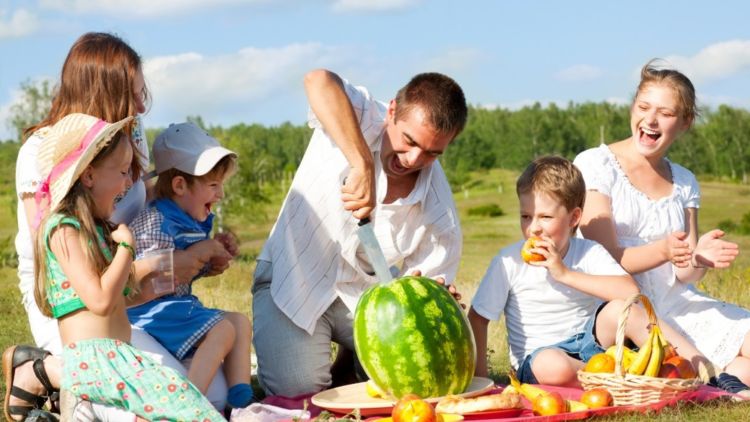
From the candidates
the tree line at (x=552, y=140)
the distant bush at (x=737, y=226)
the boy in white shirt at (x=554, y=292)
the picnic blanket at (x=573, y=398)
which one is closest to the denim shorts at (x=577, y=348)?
the boy in white shirt at (x=554, y=292)

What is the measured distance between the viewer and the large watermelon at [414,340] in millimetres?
4930

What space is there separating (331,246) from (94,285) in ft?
6.07

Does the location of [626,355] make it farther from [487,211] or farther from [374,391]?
[487,211]

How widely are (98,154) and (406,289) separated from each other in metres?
1.68

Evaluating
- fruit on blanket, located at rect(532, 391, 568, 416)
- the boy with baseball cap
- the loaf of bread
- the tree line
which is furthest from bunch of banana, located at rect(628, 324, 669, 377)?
the tree line

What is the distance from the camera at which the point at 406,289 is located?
5020 mm

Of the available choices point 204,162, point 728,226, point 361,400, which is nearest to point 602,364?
point 361,400

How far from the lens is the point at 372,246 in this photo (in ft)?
16.9

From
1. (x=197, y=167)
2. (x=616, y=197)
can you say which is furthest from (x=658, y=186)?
(x=197, y=167)

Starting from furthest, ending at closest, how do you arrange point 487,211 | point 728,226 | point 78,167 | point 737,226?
point 487,211 < point 737,226 < point 728,226 < point 78,167

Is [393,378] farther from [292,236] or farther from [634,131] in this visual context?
Answer: [634,131]

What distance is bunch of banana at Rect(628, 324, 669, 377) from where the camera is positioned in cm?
519

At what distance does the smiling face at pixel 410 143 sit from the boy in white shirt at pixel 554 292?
77 centimetres

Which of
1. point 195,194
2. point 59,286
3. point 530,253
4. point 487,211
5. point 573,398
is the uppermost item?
point 195,194
